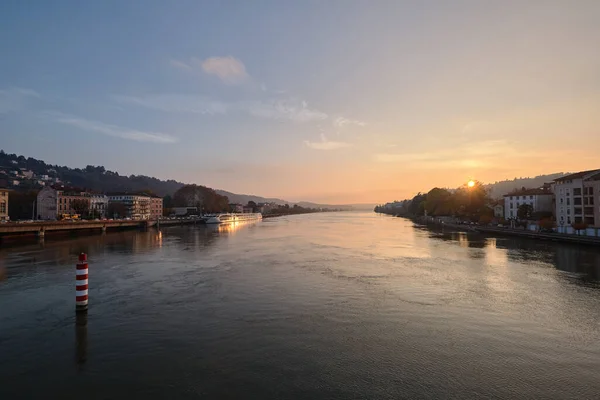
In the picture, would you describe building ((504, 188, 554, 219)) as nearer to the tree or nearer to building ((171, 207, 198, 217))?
the tree

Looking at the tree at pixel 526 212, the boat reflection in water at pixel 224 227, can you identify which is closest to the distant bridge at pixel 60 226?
the boat reflection in water at pixel 224 227

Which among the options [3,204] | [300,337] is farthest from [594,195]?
[3,204]

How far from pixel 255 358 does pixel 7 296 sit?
396 inches

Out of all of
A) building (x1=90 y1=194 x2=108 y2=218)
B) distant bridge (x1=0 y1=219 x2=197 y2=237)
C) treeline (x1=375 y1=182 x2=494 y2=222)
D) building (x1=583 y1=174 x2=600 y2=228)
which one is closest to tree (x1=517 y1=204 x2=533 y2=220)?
treeline (x1=375 y1=182 x2=494 y2=222)

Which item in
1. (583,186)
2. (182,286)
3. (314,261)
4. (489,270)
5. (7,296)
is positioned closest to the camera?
(7,296)

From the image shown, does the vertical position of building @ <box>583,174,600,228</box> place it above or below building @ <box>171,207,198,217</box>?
above

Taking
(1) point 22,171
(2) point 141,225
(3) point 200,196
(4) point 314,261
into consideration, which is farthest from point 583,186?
(1) point 22,171

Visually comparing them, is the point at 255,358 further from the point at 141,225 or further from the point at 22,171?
the point at 22,171

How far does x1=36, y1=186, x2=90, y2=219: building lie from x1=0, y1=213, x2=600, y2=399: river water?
67564mm

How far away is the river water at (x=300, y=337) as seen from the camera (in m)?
5.68

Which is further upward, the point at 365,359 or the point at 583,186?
the point at 583,186

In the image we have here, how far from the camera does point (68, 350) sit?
698cm

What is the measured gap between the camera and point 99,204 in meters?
89.1

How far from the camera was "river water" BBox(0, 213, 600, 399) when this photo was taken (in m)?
5.68
